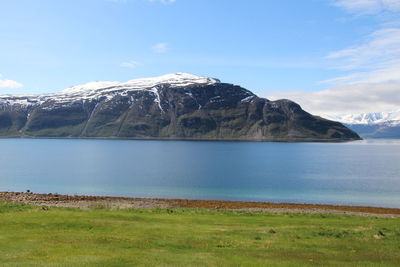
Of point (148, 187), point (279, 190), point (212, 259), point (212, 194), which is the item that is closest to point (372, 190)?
point (279, 190)

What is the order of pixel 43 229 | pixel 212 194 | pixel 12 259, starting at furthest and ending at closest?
1. pixel 212 194
2. pixel 43 229
3. pixel 12 259

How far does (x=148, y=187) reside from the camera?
95.7 meters

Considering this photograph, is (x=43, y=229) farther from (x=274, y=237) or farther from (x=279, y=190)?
(x=279, y=190)

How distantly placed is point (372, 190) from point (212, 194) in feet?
120

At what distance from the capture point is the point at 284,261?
23078 mm

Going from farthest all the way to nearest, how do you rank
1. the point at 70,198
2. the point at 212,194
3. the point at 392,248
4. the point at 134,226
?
the point at 212,194 → the point at 70,198 → the point at 134,226 → the point at 392,248

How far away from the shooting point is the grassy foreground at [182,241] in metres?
22.8

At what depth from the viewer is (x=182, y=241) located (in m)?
28.3

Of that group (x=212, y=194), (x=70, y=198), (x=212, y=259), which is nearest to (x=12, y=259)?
(x=212, y=259)

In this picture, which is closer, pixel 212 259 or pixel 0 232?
pixel 212 259

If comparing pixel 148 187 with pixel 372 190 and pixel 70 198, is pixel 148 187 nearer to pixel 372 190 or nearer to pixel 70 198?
pixel 70 198

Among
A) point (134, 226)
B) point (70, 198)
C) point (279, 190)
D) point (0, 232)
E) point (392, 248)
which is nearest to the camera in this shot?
point (392, 248)

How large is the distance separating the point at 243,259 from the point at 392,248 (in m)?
10.9

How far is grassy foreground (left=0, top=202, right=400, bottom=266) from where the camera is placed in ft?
74.7
